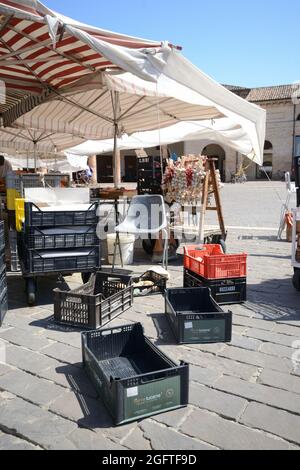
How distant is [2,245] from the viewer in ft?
11.4

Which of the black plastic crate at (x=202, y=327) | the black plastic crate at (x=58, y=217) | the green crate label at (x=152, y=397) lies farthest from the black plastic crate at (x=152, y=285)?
the green crate label at (x=152, y=397)

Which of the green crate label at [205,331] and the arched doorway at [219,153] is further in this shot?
the arched doorway at [219,153]

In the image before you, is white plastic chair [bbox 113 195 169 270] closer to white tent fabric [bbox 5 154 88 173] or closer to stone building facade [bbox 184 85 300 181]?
white tent fabric [bbox 5 154 88 173]

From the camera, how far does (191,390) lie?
233 cm

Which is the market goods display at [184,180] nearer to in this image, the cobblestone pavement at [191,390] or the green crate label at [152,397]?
the cobblestone pavement at [191,390]

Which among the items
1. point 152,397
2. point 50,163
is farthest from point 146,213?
point 50,163

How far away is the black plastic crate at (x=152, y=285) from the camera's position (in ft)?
13.8

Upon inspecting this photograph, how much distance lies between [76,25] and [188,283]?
2646 millimetres

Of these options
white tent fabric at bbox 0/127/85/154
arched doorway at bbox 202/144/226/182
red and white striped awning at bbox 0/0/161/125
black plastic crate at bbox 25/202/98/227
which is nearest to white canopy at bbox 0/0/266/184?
red and white striped awning at bbox 0/0/161/125

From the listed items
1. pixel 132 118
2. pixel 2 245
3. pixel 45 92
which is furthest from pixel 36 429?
pixel 132 118

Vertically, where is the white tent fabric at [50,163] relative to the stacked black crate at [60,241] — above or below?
above

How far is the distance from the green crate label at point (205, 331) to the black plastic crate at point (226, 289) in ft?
2.55

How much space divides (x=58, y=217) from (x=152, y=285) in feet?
4.10

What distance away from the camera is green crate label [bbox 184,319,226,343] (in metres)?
2.97
